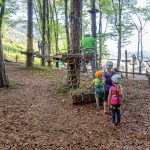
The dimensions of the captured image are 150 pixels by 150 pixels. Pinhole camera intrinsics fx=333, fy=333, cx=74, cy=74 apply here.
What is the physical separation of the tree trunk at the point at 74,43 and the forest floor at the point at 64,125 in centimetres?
86

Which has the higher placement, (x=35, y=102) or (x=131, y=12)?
(x=131, y=12)

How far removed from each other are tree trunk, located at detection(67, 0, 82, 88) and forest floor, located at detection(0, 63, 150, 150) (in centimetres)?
86

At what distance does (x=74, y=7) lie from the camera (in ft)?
46.0

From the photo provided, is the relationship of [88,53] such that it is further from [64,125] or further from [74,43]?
[64,125]

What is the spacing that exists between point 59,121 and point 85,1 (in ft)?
91.1

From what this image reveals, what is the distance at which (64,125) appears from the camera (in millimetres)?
9023

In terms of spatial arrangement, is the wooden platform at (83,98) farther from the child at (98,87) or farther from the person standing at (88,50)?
the person standing at (88,50)

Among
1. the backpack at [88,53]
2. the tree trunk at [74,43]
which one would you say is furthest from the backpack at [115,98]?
the tree trunk at [74,43]

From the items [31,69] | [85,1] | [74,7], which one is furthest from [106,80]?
[85,1]

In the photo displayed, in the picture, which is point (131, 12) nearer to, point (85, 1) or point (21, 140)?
point (85, 1)

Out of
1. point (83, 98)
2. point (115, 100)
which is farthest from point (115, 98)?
point (83, 98)

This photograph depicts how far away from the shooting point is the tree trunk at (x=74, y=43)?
44.0 feet

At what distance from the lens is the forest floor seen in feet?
24.6

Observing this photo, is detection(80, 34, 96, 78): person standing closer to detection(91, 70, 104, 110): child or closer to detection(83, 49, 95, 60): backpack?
detection(83, 49, 95, 60): backpack
